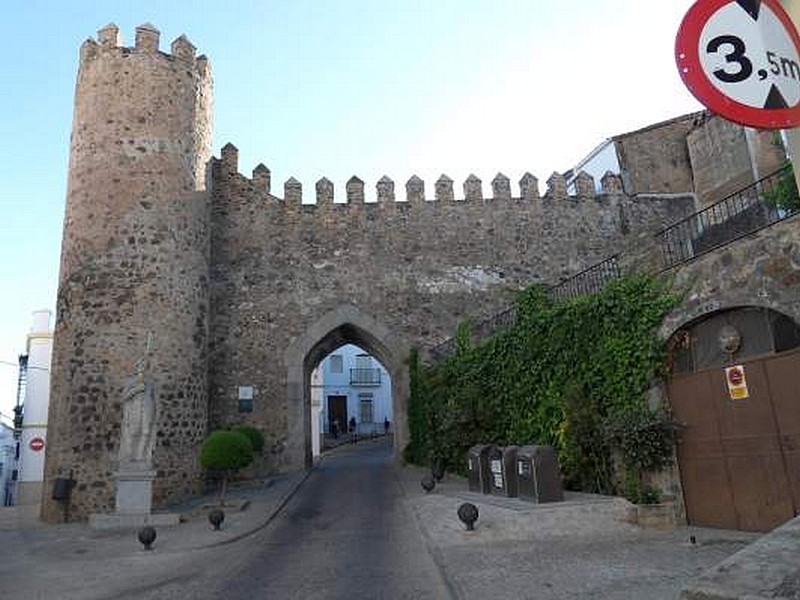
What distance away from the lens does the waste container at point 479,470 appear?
1062cm

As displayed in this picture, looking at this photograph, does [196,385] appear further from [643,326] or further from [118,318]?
[643,326]

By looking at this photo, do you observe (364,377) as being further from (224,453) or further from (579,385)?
(579,385)

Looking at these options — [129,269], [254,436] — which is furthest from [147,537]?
[129,269]

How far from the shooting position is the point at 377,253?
57.4ft

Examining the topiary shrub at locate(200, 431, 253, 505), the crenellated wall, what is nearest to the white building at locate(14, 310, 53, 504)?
the crenellated wall

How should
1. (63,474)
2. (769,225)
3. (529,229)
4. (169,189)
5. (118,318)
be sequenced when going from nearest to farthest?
(769,225) → (63,474) → (118,318) → (169,189) → (529,229)

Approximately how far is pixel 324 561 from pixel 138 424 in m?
5.57

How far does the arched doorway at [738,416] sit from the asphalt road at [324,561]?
12.5 feet

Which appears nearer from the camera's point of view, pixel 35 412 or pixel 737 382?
pixel 737 382

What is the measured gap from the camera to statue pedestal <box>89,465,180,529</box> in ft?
34.3

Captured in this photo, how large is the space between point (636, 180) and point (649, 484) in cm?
1282

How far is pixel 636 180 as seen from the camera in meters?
18.8

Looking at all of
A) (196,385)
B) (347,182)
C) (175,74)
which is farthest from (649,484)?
(175,74)

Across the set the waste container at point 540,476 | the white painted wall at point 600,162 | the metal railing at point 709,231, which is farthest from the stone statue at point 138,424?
the white painted wall at point 600,162
